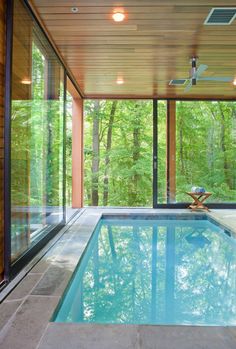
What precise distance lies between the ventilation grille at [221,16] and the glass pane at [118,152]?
5.94 metres

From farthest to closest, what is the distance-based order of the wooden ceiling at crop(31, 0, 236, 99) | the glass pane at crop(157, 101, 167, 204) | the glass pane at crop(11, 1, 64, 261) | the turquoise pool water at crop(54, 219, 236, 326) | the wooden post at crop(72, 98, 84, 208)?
1. the glass pane at crop(157, 101, 167, 204)
2. the wooden post at crop(72, 98, 84, 208)
3. the wooden ceiling at crop(31, 0, 236, 99)
4. the glass pane at crop(11, 1, 64, 261)
5. the turquoise pool water at crop(54, 219, 236, 326)

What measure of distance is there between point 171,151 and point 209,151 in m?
0.91

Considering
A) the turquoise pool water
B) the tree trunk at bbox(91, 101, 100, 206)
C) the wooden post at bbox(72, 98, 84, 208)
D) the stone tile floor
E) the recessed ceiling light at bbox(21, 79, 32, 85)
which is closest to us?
the stone tile floor

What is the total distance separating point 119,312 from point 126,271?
3.45 ft

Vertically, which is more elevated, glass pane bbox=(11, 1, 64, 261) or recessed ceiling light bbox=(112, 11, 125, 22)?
recessed ceiling light bbox=(112, 11, 125, 22)

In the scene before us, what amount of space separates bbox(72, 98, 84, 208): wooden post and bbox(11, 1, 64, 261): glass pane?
2608 mm

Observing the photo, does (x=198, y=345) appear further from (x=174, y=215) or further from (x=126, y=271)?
(x=174, y=215)

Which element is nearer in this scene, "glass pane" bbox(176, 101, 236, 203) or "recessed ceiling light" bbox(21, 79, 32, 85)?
"recessed ceiling light" bbox(21, 79, 32, 85)

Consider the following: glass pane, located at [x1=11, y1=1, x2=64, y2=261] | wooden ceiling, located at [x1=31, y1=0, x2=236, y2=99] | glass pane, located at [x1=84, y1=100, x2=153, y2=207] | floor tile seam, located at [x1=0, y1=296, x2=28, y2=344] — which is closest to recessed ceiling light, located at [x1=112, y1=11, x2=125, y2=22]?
wooden ceiling, located at [x1=31, y1=0, x2=236, y2=99]

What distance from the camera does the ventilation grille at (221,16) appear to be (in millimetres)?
3170

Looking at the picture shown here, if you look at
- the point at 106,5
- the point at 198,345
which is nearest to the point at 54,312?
the point at 198,345

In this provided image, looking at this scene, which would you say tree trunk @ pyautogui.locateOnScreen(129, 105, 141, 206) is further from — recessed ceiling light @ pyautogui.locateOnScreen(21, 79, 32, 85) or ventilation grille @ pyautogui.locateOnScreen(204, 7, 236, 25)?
recessed ceiling light @ pyautogui.locateOnScreen(21, 79, 32, 85)

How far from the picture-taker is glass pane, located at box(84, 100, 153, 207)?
9547 mm

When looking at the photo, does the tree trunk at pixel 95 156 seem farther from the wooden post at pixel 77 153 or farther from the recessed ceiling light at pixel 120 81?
the recessed ceiling light at pixel 120 81
